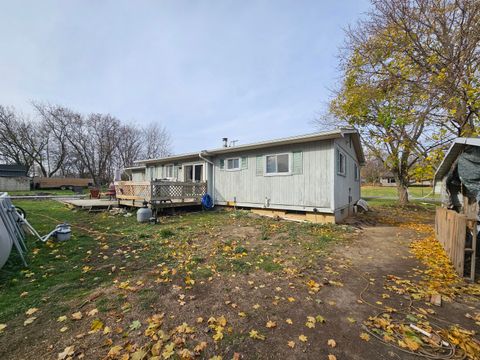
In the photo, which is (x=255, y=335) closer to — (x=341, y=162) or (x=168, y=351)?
(x=168, y=351)

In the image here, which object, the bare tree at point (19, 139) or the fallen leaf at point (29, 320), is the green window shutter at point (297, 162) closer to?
the fallen leaf at point (29, 320)

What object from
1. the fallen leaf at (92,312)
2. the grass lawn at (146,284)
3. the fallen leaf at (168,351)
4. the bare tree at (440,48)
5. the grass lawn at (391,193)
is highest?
the bare tree at (440,48)

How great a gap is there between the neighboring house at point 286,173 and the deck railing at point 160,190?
0.93 meters

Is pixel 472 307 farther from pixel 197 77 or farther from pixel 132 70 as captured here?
pixel 132 70

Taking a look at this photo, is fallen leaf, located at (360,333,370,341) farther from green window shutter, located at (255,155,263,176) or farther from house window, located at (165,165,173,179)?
house window, located at (165,165,173,179)

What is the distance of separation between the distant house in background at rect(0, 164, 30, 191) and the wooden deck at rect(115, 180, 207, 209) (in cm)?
2520

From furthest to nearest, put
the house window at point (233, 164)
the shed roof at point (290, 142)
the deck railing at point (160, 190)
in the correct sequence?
the house window at point (233, 164)
the deck railing at point (160, 190)
the shed roof at point (290, 142)

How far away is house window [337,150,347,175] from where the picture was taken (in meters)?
9.25

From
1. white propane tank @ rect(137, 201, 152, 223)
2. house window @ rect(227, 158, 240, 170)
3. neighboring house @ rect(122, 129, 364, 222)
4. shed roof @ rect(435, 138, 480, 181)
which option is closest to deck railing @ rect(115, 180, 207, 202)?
neighboring house @ rect(122, 129, 364, 222)

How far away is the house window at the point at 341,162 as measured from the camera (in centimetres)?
925

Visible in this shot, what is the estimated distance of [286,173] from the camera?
31.2 ft

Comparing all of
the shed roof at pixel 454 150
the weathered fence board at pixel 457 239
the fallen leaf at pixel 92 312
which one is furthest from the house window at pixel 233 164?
the fallen leaf at pixel 92 312

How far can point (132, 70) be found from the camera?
1167 centimetres

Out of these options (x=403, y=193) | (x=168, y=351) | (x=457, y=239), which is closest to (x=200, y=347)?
(x=168, y=351)
